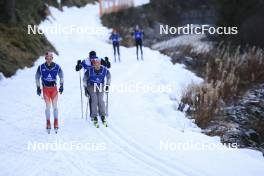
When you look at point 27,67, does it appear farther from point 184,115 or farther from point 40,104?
point 184,115

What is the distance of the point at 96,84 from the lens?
1238 cm

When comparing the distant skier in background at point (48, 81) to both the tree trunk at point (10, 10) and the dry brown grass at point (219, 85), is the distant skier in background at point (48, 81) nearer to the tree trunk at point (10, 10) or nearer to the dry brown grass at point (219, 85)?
the dry brown grass at point (219, 85)

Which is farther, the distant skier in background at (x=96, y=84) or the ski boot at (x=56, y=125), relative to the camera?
the distant skier in background at (x=96, y=84)

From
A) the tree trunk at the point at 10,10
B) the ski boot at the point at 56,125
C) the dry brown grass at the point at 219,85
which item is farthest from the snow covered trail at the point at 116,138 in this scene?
the tree trunk at the point at 10,10

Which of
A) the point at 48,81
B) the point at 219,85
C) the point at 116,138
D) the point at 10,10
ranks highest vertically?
the point at 10,10

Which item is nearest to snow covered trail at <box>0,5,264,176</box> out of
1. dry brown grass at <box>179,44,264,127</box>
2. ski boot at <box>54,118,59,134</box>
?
ski boot at <box>54,118,59,134</box>

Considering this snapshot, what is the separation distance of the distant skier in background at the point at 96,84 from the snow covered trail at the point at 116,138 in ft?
1.42

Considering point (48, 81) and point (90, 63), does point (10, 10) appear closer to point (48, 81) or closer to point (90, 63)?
point (90, 63)

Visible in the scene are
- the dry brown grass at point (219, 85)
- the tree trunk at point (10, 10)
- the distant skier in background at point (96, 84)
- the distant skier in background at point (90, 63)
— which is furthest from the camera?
the tree trunk at point (10, 10)

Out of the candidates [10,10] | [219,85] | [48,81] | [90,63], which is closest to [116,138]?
[48,81]

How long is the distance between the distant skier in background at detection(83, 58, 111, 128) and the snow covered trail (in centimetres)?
43

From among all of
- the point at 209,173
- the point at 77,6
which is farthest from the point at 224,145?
the point at 77,6

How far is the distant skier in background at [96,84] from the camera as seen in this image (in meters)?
12.4

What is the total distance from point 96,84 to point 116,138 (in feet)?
5.97
